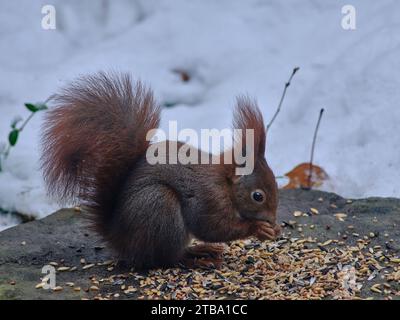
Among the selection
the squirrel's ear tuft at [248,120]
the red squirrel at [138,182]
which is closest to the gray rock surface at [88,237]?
the red squirrel at [138,182]

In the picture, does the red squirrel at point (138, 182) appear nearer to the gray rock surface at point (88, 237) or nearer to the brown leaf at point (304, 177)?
the gray rock surface at point (88, 237)

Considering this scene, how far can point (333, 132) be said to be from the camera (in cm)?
347

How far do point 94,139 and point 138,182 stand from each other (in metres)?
0.16

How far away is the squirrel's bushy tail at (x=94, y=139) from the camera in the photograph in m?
2.18

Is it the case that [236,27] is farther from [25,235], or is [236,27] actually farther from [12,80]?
[25,235]

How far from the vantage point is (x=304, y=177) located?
3145 mm

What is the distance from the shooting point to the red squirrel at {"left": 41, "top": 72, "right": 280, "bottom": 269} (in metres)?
2.17

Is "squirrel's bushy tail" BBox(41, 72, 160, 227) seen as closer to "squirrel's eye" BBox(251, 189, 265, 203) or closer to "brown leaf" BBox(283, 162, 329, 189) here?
"squirrel's eye" BBox(251, 189, 265, 203)

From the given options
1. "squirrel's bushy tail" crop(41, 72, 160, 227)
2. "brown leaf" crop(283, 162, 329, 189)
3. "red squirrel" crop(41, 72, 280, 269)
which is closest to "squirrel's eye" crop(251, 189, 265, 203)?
"red squirrel" crop(41, 72, 280, 269)

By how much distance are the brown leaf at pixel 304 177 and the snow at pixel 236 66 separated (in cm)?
4

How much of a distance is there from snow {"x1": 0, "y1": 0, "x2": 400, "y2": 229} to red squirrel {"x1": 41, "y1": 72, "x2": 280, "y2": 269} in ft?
2.89

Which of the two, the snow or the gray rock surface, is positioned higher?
the snow

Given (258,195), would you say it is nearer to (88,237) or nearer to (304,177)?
(88,237)

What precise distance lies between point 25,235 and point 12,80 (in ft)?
4.45
